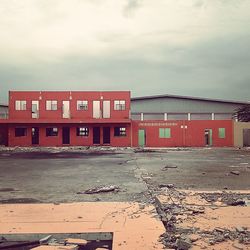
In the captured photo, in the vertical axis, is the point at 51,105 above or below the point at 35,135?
above

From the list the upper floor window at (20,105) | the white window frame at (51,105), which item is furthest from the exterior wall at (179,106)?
the upper floor window at (20,105)

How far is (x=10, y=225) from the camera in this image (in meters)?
7.32

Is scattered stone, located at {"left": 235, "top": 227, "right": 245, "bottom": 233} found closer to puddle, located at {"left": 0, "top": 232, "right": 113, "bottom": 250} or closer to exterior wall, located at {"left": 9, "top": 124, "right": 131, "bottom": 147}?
puddle, located at {"left": 0, "top": 232, "right": 113, "bottom": 250}

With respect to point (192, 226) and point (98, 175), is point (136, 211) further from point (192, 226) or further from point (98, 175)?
point (98, 175)

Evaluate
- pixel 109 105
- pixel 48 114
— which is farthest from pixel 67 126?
pixel 109 105

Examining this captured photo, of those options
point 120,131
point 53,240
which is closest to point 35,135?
point 120,131

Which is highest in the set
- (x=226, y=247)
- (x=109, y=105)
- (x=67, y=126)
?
(x=109, y=105)

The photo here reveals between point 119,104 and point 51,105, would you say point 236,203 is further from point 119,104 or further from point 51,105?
point 51,105

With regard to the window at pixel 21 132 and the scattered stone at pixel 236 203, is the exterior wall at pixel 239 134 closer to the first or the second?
the window at pixel 21 132

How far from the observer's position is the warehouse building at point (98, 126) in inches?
1639

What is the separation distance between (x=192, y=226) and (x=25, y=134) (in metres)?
37.1

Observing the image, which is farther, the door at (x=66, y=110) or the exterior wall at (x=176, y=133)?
the door at (x=66, y=110)

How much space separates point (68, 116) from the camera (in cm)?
4206

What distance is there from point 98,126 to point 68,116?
3.86m
